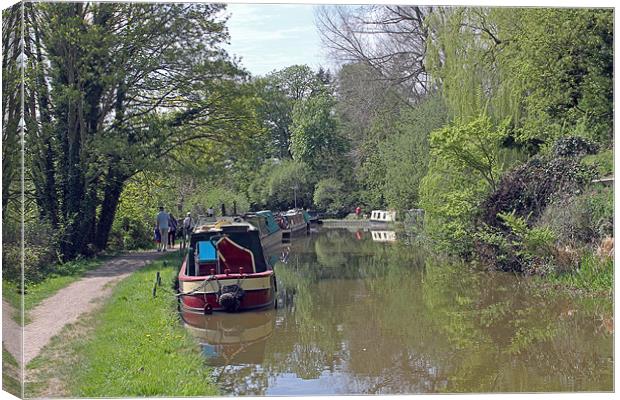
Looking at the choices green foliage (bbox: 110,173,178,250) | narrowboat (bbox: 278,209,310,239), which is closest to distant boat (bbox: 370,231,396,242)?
narrowboat (bbox: 278,209,310,239)

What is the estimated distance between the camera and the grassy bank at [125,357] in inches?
306

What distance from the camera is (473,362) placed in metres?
9.56

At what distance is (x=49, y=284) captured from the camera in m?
10.5

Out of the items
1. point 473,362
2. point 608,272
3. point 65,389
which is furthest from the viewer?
point 608,272

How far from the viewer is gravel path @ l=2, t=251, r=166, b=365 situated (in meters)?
8.44

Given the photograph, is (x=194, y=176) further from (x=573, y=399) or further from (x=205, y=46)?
(x=573, y=399)

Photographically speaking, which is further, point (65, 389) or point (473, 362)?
point (473, 362)

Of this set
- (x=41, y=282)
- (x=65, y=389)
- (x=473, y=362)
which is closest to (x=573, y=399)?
(x=473, y=362)

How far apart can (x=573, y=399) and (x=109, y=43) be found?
9.27 metres

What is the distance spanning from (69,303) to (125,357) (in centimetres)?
223

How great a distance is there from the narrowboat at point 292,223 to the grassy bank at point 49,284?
306 centimetres

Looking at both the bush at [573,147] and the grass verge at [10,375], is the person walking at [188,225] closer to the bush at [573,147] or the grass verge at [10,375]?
the grass verge at [10,375]

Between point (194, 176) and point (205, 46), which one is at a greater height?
point (205, 46)

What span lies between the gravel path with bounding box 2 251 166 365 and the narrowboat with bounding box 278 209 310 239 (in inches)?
89.1
